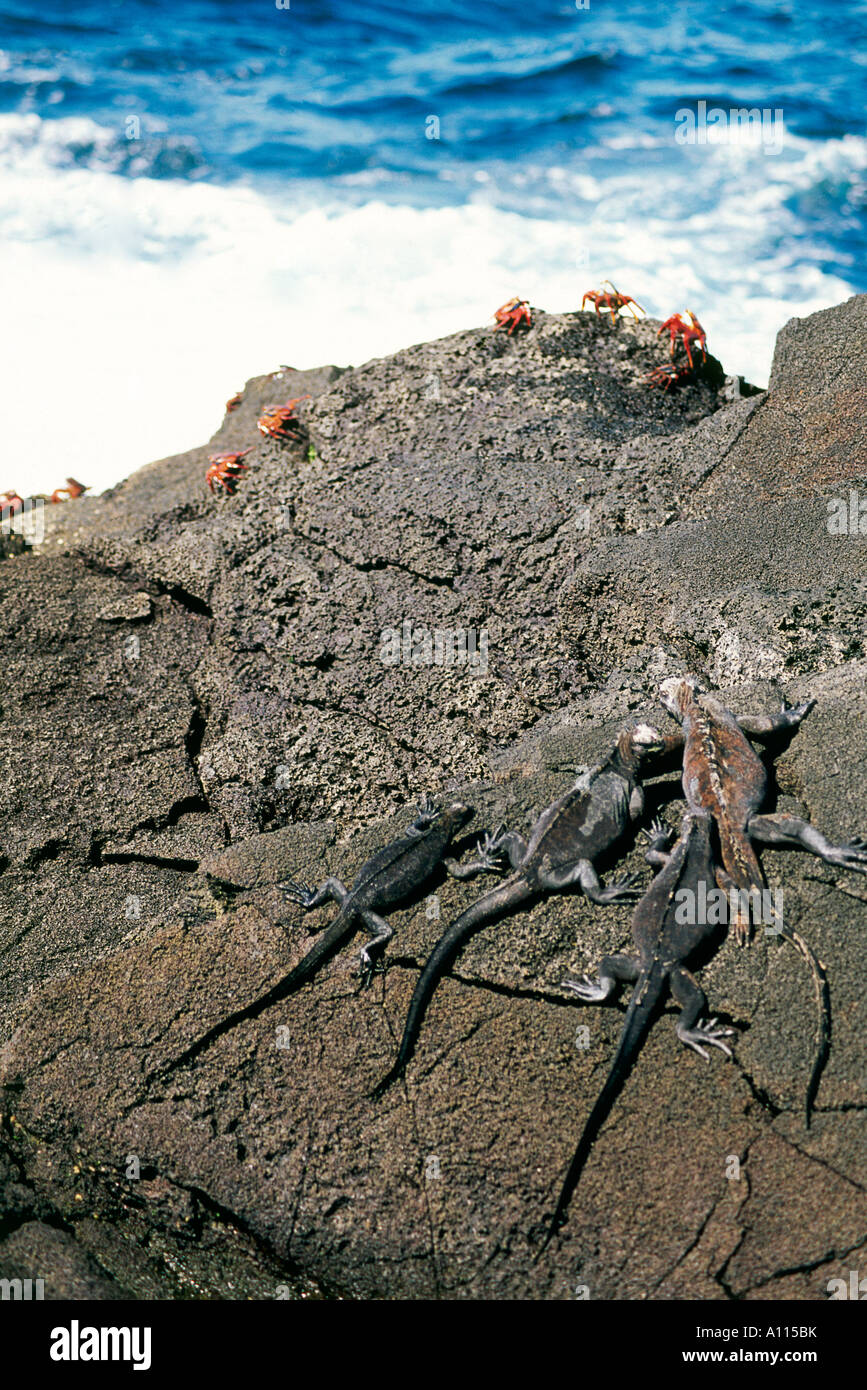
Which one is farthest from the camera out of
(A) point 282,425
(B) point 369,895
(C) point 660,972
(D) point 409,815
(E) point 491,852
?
(A) point 282,425

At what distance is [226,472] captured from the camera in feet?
30.9

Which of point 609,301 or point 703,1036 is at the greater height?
point 609,301

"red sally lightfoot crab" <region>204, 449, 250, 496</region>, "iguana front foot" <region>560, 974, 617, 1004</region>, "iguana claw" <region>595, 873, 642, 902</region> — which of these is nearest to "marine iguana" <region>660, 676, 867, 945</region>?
"iguana claw" <region>595, 873, 642, 902</region>

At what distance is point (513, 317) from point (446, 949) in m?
5.98

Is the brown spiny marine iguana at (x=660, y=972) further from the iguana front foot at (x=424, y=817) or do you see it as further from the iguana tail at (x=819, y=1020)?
the iguana front foot at (x=424, y=817)

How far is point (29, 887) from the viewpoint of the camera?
6.27 meters

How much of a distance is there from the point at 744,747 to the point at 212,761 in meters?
3.48

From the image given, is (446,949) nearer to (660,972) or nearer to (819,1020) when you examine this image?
(660,972)

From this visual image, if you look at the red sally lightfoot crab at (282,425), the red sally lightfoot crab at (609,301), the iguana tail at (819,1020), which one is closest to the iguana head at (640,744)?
the iguana tail at (819,1020)

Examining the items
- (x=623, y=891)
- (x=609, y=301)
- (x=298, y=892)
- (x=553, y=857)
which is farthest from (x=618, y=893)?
(x=609, y=301)

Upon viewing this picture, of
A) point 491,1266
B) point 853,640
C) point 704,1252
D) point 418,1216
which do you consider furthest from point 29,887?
point 853,640

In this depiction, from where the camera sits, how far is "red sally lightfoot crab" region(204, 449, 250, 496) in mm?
9305

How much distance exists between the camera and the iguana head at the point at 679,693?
605 cm

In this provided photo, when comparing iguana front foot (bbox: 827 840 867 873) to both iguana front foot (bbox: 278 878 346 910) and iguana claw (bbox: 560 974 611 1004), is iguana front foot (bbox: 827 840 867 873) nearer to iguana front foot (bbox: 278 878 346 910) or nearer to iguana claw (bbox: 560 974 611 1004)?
iguana claw (bbox: 560 974 611 1004)
